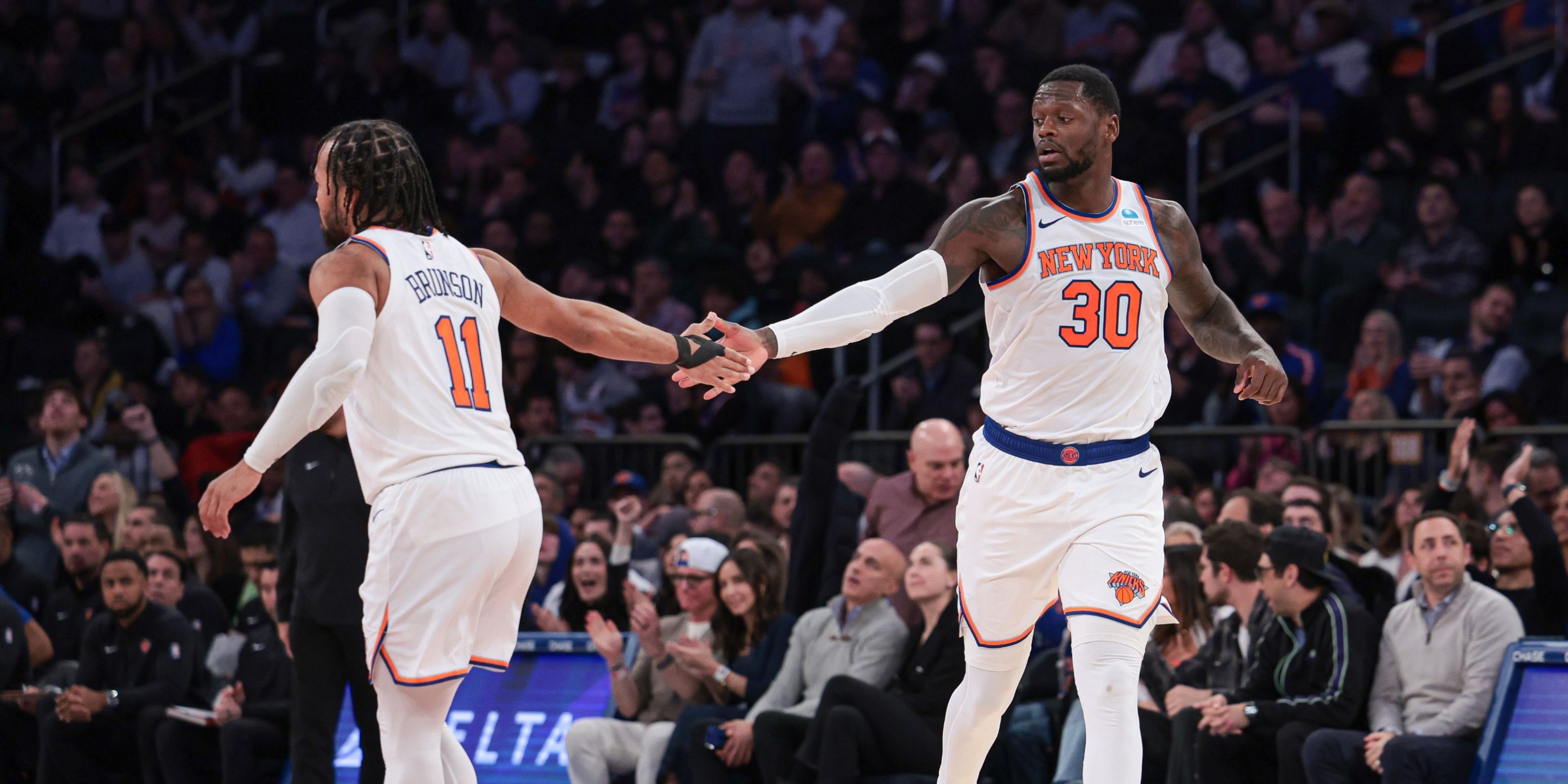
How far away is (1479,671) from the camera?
7.87 metres

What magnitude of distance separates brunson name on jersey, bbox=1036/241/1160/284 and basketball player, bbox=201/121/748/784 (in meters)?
1.82

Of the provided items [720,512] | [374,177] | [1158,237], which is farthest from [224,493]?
[720,512]

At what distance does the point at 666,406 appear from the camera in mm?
14438

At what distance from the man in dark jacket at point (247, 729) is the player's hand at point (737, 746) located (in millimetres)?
2405

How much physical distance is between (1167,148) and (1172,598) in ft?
23.0

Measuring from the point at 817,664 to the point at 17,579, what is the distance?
569 centimetres

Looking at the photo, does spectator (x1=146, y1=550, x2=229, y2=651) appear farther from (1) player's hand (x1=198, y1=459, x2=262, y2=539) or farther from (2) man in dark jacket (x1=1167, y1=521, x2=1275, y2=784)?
(1) player's hand (x1=198, y1=459, x2=262, y2=539)

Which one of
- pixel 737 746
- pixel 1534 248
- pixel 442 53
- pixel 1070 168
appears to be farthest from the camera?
pixel 442 53

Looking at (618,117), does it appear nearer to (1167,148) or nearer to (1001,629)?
(1167,148)

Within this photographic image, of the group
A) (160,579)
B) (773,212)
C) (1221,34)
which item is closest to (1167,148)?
(1221,34)

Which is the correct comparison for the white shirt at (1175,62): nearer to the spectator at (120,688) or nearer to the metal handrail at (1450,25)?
the metal handrail at (1450,25)

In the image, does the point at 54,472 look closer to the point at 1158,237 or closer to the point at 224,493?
the point at 224,493

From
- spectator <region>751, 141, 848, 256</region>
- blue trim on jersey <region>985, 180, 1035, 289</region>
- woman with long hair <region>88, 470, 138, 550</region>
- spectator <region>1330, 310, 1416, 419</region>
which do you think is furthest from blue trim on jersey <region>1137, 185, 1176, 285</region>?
spectator <region>751, 141, 848, 256</region>

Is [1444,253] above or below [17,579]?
above
